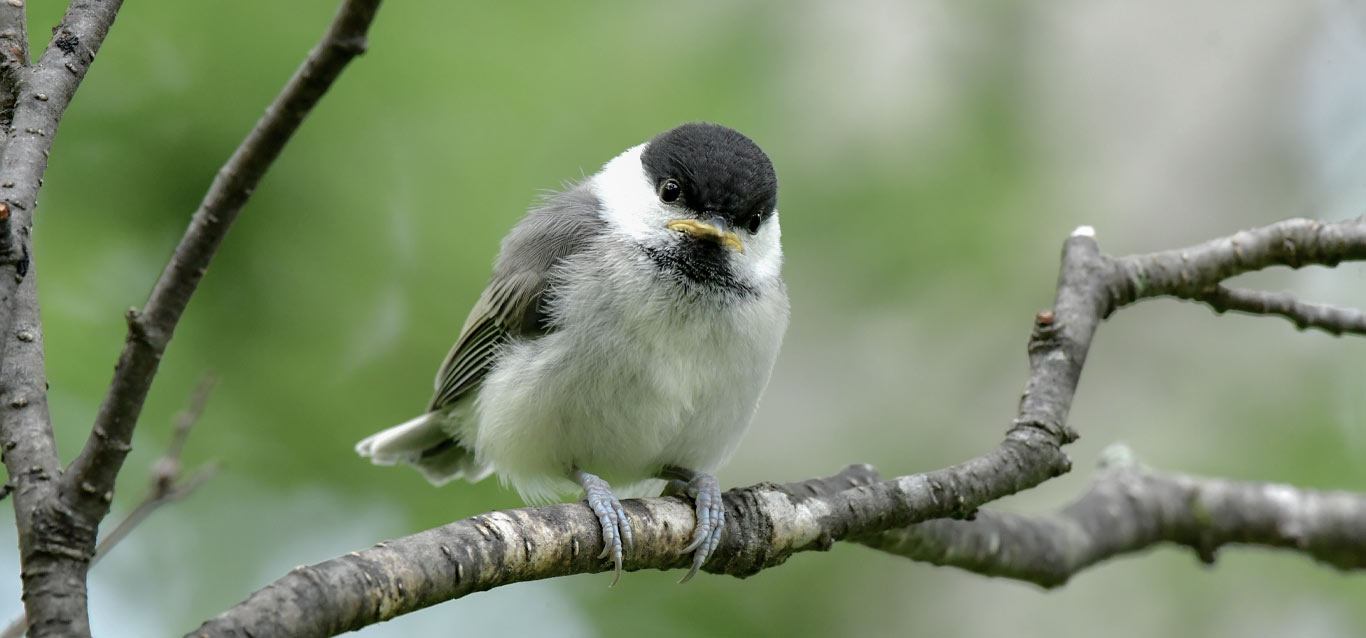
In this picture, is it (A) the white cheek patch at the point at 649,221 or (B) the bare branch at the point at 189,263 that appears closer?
(B) the bare branch at the point at 189,263

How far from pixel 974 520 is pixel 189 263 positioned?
103 inches

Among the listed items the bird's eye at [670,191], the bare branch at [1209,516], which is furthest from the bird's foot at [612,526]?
the bare branch at [1209,516]

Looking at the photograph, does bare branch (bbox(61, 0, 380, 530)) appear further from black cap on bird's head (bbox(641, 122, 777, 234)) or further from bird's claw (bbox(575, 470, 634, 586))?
black cap on bird's head (bbox(641, 122, 777, 234))

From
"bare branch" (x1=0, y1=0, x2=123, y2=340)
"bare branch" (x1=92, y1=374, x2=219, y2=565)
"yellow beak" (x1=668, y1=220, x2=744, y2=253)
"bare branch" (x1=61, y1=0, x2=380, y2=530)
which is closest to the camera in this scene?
"bare branch" (x1=61, y1=0, x2=380, y2=530)

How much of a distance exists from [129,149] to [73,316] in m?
0.76

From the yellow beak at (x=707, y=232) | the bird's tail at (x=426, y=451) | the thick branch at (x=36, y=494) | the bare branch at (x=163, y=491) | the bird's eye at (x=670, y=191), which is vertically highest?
the bird's eye at (x=670, y=191)

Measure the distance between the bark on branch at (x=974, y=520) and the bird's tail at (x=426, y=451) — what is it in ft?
6.00

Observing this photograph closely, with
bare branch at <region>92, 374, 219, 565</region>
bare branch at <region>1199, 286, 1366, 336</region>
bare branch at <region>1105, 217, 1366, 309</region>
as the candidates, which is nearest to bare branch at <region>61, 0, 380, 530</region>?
bare branch at <region>92, 374, 219, 565</region>

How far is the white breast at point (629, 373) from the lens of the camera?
11.7ft

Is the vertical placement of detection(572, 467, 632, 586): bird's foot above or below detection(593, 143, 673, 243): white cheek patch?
below

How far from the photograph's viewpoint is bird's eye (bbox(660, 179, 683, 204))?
3.95 meters

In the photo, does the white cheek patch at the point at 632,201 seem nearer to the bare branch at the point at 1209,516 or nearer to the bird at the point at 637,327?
the bird at the point at 637,327

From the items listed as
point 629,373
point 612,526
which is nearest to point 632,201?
point 629,373

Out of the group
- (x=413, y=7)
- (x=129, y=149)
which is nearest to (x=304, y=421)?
(x=129, y=149)
